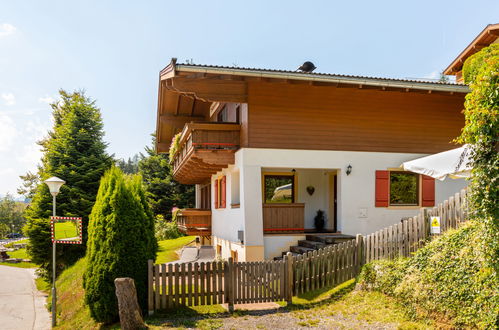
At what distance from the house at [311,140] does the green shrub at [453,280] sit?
527 cm

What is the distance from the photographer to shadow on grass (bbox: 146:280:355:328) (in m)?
8.45

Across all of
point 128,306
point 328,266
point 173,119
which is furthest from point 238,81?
point 173,119

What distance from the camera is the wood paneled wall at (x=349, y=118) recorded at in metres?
13.2

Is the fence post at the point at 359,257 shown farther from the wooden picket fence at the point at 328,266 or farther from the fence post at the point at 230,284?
the fence post at the point at 230,284

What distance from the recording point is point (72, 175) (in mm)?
22766

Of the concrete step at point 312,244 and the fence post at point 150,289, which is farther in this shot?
the concrete step at point 312,244

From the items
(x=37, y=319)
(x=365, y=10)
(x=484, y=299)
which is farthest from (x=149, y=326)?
(x=365, y=10)

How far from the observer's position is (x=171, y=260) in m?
17.0

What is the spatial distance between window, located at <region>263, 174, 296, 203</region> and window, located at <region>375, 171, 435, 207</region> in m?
3.24

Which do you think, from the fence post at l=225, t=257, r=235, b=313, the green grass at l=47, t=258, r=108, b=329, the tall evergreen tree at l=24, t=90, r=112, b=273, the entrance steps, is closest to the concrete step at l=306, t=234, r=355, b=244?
the entrance steps

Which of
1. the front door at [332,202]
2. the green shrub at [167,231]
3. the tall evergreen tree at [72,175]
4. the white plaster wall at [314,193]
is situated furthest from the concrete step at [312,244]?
the green shrub at [167,231]

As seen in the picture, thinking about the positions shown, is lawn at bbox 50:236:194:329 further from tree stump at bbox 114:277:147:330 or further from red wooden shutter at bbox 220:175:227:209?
red wooden shutter at bbox 220:175:227:209

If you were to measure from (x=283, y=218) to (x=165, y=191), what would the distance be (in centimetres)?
2542

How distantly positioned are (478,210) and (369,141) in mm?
8521
